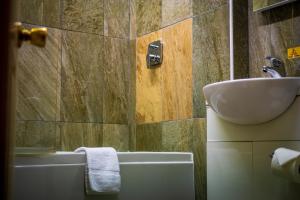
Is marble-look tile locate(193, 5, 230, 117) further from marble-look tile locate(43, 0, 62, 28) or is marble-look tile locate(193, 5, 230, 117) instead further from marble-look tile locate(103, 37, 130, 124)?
marble-look tile locate(43, 0, 62, 28)

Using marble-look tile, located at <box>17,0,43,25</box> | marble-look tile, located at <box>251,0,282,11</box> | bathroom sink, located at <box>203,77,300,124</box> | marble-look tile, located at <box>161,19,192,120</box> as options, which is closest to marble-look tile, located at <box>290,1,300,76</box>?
marble-look tile, located at <box>251,0,282,11</box>

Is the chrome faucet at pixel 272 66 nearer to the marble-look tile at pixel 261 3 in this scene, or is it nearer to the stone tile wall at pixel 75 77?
the marble-look tile at pixel 261 3

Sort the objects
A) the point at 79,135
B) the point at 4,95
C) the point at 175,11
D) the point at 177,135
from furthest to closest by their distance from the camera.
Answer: the point at 79,135
the point at 175,11
the point at 177,135
the point at 4,95

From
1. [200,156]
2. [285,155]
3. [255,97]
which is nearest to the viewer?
[285,155]

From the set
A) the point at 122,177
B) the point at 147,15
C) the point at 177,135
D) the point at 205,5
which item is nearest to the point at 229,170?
the point at 122,177

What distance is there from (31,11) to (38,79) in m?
0.46

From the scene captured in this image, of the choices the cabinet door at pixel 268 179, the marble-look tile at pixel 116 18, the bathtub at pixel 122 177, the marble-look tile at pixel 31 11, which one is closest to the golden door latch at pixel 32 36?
the bathtub at pixel 122 177

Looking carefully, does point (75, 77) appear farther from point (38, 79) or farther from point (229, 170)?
point (229, 170)

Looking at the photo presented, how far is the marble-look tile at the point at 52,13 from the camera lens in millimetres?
2910

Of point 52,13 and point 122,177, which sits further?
point 52,13

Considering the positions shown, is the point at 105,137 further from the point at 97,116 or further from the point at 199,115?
the point at 199,115

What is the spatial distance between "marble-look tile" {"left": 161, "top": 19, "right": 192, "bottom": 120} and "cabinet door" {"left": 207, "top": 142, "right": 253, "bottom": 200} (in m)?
0.50

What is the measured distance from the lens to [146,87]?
10.2ft

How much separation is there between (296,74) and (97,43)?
151 centimetres
